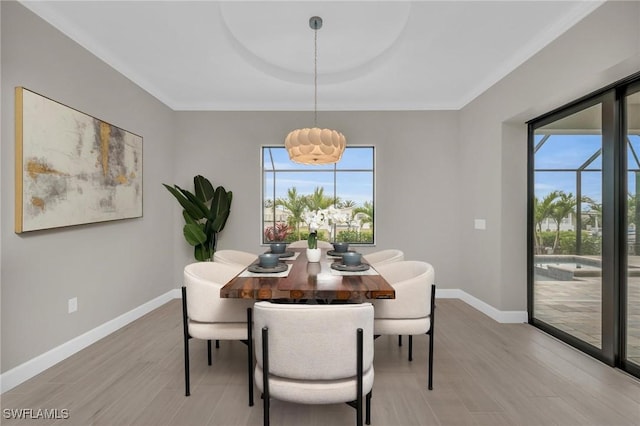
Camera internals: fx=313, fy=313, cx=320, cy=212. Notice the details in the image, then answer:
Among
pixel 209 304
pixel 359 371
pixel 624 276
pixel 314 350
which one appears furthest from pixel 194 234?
pixel 624 276

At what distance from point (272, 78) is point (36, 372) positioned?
352cm

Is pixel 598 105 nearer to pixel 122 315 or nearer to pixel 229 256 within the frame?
pixel 229 256

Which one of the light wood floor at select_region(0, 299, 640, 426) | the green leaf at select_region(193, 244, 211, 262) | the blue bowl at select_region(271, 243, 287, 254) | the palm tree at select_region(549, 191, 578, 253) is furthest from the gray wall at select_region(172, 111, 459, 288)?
the light wood floor at select_region(0, 299, 640, 426)

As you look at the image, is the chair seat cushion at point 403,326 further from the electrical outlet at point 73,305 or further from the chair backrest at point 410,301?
the electrical outlet at point 73,305

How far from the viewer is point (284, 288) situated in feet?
6.08

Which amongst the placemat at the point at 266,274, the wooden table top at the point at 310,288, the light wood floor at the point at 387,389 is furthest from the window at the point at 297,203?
the light wood floor at the point at 387,389

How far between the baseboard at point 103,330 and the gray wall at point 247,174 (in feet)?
0.23

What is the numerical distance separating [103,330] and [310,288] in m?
2.59

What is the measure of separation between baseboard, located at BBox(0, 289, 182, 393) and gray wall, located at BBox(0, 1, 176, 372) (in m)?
0.05

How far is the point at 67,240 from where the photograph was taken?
8.89ft

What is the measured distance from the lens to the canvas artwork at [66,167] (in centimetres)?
229

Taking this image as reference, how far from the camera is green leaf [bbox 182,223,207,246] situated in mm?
4180

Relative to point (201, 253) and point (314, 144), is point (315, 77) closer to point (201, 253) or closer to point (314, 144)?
point (314, 144)

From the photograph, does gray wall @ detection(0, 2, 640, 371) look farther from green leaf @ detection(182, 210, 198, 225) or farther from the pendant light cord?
green leaf @ detection(182, 210, 198, 225)
